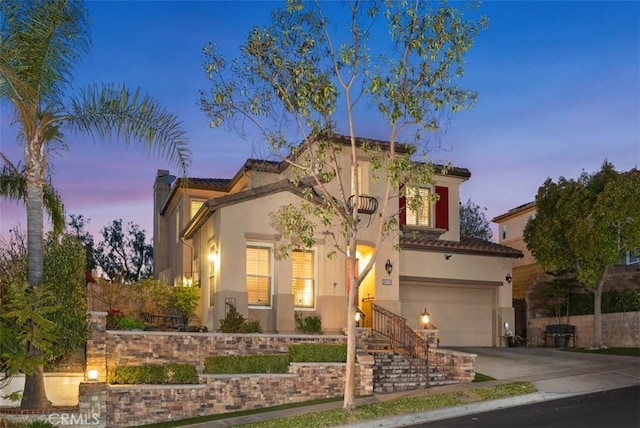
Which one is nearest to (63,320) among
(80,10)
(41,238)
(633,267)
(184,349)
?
(41,238)

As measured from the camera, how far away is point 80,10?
16.6 meters

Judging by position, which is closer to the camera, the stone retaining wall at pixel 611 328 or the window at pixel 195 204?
the stone retaining wall at pixel 611 328

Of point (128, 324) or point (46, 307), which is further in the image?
point (128, 324)

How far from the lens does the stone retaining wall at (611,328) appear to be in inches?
993

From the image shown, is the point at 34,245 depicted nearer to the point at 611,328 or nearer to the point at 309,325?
the point at 309,325

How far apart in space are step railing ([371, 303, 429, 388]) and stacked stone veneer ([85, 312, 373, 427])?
199 cm

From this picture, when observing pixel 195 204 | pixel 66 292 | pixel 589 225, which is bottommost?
pixel 66 292

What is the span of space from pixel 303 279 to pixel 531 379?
25.3ft

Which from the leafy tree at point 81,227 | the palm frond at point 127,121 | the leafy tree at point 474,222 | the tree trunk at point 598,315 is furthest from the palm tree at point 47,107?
the leafy tree at point 474,222

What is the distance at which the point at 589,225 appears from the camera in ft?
81.3

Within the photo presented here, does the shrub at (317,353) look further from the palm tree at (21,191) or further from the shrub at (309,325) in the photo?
the palm tree at (21,191)

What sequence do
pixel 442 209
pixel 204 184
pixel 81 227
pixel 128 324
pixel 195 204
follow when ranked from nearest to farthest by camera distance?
pixel 128 324 < pixel 442 209 < pixel 195 204 < pixel 204 184 < pixel 81 227

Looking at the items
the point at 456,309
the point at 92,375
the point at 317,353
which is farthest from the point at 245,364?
the point at 456,309

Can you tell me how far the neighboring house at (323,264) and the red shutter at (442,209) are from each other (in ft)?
0.13
